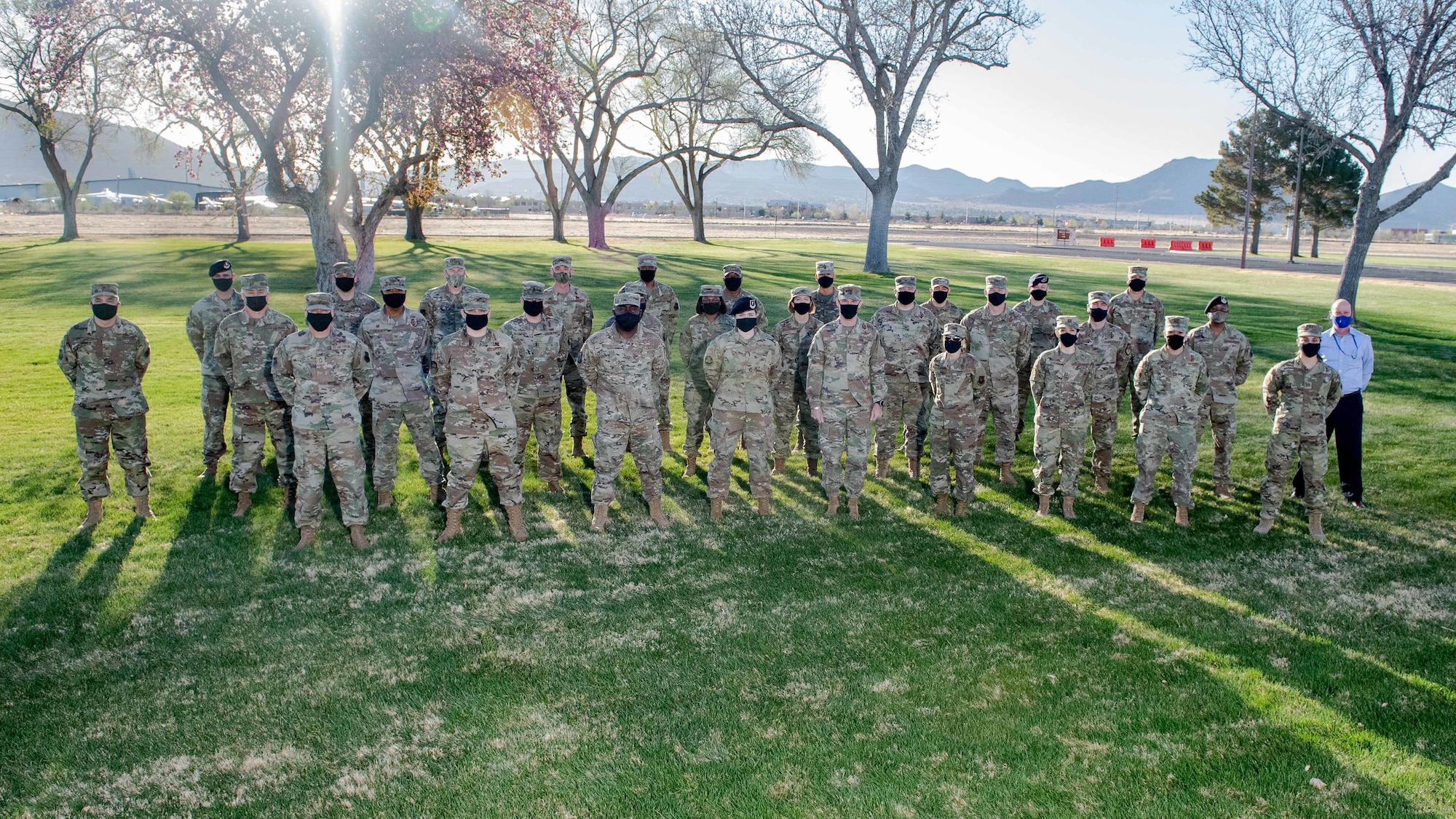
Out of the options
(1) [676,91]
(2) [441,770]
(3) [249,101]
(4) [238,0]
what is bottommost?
(2) [441,770]

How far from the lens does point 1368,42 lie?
18328 mm

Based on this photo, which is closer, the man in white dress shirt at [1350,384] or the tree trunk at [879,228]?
the man in white dress shirt at [1350,384]

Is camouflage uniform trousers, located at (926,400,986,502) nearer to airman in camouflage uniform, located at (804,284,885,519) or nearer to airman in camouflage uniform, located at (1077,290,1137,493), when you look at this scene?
airman in camouflage uniform, located at (804,284,885,519)

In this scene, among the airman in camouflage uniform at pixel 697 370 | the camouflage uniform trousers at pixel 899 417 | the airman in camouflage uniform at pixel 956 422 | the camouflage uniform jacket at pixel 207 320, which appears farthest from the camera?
the airman in camouflage uniform at pixel 697 370

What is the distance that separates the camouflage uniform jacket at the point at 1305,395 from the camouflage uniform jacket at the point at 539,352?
6801 mm

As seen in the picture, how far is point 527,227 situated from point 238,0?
42261 millimetres

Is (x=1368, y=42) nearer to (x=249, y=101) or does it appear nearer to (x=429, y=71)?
(x=429, y=71)

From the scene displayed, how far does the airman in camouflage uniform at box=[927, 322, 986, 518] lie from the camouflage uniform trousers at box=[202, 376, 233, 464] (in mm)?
7125

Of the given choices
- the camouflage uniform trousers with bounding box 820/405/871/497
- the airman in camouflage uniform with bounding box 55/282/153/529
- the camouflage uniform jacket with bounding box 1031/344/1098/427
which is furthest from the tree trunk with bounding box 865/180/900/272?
the airman in camouflage uniform with bounding box 55/282/153/529

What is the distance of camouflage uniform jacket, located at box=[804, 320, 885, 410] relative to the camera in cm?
892

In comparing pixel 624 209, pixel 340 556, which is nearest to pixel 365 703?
pixel 340 556

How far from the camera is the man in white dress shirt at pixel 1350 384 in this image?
9148 millimetres

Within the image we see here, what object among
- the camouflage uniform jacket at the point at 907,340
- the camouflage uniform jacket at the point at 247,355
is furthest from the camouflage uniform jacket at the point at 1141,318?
the camouflage uniform jacket at the point at 247,355

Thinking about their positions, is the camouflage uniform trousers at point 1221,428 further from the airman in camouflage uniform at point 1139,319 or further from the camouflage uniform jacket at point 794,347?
the camouflage uniform jacket at point 794,347
